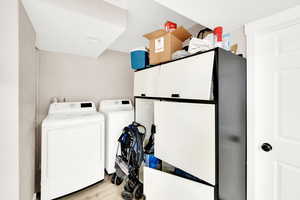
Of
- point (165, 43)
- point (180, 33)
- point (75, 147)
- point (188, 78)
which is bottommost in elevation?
point (75, 147)

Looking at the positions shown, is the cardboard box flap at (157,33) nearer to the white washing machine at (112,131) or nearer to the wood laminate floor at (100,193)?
A: the white washing machine at (112,131)

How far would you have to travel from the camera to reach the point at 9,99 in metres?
1.02

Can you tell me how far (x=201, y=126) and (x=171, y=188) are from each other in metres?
0.66

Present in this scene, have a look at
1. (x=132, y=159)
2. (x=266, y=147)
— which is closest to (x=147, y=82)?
(x=132, y=159)

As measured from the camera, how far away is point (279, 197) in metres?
1.19

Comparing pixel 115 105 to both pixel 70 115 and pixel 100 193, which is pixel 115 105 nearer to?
pixel 70 115

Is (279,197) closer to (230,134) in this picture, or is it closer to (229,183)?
(229,183)

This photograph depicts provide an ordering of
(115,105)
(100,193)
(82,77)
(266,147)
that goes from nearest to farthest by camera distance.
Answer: (266,147) < (100,193) < (82,77) < (115,105)

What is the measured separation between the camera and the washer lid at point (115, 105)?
256 cm

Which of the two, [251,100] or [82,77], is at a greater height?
[82,77]

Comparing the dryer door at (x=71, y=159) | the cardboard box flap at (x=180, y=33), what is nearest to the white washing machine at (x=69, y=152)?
the dryer door at (x=71, y=159)

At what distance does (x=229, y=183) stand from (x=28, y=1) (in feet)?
7.12

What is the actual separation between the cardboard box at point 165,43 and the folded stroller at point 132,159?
0.95 m

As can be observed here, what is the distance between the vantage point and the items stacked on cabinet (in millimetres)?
952
